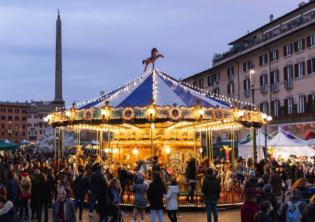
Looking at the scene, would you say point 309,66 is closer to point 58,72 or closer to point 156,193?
point 58,72

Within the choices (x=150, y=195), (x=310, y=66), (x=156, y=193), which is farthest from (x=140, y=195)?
(x=310, y=66)

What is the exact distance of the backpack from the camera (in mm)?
8977

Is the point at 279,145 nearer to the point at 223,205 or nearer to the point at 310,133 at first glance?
the point at 310,133

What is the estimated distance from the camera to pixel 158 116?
1958cm

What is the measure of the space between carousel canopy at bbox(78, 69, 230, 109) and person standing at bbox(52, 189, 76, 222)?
976cm

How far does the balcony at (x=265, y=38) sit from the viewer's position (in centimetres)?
4147

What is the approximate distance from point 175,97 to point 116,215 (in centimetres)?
878

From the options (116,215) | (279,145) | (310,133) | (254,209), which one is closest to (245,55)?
(310,133)

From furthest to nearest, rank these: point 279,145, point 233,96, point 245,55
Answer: point 233,96, point 245,55, point 279,145

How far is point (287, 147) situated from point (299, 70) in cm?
1266

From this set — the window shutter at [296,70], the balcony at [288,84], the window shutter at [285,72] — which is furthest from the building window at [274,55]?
the window shutter at [296,70]

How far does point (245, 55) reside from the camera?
168 feet

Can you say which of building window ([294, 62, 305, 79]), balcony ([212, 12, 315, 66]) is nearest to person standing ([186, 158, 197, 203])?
balcony ([212, 12, 315, 66])

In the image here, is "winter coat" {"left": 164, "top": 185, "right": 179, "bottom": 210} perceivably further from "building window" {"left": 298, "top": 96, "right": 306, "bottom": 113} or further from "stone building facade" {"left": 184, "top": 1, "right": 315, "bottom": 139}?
"building window" {"left": 298, "top": 96, "right": 306, "bottom": 113}
